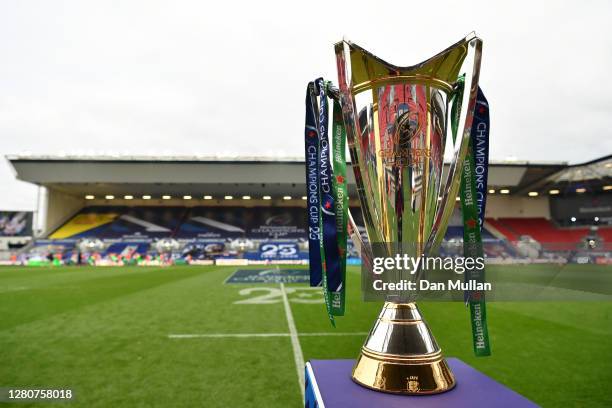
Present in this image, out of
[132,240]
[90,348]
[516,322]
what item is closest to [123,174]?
[132,240]

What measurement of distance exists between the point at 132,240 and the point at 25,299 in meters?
19.9

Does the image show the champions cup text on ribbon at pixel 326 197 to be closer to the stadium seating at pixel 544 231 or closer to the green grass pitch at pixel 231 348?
the green grass pitch at pixel 231 348

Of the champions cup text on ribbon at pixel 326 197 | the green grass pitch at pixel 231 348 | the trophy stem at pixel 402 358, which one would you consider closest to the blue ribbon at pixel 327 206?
the champions cup text on ribbon at pixel 326 197

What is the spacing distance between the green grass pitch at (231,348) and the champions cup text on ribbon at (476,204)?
5.19 feet

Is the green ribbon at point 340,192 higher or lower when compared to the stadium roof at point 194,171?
lower

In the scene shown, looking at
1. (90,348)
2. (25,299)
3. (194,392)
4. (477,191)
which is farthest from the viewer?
(25,299)

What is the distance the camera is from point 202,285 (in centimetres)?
1069

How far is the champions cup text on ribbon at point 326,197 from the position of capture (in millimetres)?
1506

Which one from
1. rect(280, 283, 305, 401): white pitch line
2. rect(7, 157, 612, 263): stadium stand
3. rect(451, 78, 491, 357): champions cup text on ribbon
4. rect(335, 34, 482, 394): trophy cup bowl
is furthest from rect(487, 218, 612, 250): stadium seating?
rect(335, 34, 482, 394): trophy cup bowl

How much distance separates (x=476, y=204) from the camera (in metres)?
1.51

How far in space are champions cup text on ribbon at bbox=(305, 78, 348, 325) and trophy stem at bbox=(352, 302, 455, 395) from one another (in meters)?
0.22

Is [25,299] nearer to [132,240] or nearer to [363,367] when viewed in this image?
[363,367]

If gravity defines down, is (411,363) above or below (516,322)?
above

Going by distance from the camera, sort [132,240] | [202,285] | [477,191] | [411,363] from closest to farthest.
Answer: [411,363] → [477,191] → [202,285] → [132,240]
